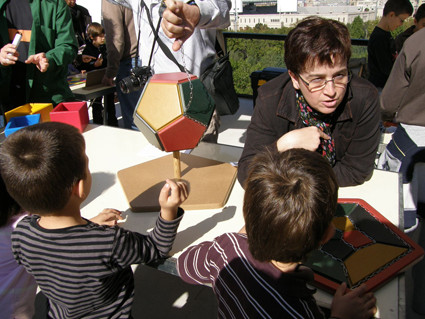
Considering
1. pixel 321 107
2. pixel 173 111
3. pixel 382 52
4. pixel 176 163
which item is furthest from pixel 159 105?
pixel 382 52

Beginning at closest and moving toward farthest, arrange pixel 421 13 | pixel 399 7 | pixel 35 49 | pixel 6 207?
pixel 6 207 → pixel 35 49 → pixel 421 13 → pixel 399 7

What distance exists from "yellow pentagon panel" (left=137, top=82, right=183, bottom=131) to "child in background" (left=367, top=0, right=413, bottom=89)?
2.79 m

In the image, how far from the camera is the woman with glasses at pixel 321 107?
122 cm

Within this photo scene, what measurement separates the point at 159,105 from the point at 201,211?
43 cm

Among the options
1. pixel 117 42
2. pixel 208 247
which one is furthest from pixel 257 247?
pixel 117 42

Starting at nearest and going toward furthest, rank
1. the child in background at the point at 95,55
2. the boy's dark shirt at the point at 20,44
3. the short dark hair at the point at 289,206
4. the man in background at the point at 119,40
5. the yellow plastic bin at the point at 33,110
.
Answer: the short dark hair at the point at 289,206, the yellow plastic bin at the point at 33,110, the boy's dark shirt at the point at 20,44, the man in background at the point at 119,40, the child in background at the point at 95,55

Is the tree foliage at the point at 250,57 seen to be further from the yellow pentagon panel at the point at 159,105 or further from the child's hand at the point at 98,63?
the yellow pentagon panel at the point at 159,105

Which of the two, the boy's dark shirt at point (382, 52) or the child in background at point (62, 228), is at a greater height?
the boy's dark shirt at point (382, 52)

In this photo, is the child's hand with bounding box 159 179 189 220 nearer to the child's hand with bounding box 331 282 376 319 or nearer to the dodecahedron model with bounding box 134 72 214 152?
the dodecahedron model with bounding box 134 72 214 152

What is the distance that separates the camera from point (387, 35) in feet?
11.0

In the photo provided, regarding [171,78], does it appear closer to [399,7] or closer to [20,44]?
[20,44]

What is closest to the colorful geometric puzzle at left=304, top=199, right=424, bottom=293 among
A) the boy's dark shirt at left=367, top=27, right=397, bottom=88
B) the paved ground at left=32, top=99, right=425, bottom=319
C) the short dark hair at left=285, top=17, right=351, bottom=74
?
the short dark hair at left=285, top=17, right=351, bottom=74

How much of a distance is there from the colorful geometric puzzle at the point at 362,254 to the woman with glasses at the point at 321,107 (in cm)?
28

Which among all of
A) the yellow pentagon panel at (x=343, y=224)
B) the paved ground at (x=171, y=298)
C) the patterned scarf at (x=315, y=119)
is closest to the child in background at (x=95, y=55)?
the paved ground at (x=171, y=298)
